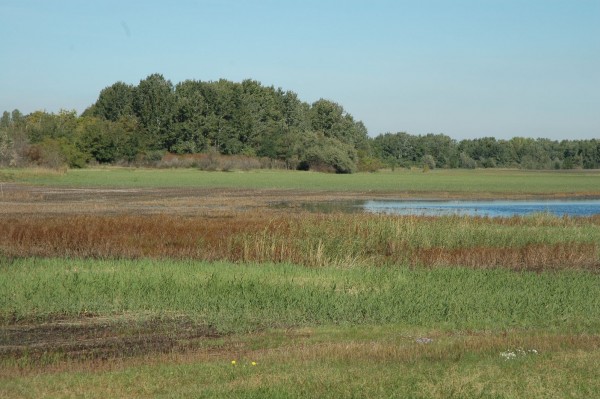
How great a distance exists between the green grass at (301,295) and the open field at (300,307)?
0.21 feet

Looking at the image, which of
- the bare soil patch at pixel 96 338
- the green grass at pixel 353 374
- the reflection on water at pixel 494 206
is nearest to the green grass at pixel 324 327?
the green grass at pixel 353 374

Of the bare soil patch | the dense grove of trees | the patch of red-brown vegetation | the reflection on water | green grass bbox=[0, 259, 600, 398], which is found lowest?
the reflection on water

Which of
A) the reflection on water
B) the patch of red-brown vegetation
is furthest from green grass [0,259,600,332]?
the reflection on water

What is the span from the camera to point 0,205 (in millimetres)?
45812

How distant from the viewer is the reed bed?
86.5 ft

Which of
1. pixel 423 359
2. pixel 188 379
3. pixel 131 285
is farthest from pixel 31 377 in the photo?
pixel 131 285

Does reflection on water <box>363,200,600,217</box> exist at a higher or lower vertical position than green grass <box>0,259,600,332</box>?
lower

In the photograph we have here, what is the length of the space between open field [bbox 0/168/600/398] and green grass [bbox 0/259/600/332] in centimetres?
6

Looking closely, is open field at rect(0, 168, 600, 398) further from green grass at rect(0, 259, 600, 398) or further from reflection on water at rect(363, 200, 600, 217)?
reflection on water at rect(363, 200, 600, 217)

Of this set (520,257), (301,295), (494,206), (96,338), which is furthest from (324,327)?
(494,206)

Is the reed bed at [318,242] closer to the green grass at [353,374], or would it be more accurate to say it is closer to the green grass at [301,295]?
Result: the green grass at [301,295]

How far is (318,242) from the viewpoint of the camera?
28312 mm

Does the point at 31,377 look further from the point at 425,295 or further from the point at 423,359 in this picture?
the point at 425,295

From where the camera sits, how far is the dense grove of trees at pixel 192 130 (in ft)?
362
